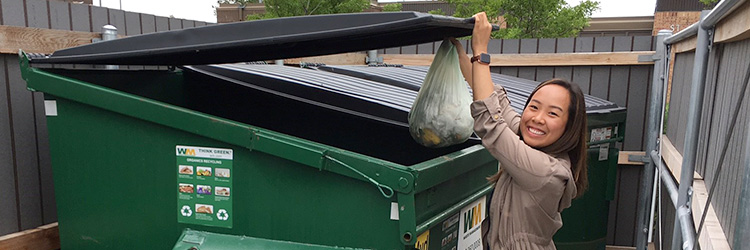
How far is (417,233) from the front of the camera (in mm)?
1838

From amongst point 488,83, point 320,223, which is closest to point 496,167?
point 488,83

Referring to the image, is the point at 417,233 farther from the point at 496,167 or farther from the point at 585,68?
the point at 585,68

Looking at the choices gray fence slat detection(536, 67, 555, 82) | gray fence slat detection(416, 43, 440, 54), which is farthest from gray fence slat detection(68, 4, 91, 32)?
gray fence slat detection(536, 67, 555, 82)

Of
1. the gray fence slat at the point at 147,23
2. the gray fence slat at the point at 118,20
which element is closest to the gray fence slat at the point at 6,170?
the gray fence slat at the point at 118,20

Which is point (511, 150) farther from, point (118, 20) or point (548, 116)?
point (118, 20)

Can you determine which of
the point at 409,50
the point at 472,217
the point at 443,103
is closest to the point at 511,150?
the point at 443,103

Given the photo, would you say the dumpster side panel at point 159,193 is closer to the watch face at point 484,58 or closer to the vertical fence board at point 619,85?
the watch face at point 484,58

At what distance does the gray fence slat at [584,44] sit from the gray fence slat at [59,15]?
514 centimetres

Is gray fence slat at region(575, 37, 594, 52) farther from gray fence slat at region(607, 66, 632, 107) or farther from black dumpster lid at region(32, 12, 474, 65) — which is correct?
black dumpster lid at region(32, 12, 474, 65)

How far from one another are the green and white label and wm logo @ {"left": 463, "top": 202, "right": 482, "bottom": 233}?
1056 mm

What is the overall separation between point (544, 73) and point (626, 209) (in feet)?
5.54

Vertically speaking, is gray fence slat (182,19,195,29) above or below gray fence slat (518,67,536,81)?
above

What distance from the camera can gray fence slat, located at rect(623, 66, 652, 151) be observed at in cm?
519

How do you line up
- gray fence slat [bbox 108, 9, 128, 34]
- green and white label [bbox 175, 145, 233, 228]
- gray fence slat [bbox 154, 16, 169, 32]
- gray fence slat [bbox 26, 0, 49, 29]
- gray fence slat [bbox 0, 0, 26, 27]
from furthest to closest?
gray fence slat [bbox 154, 16, 169, 32], gray fence slat [bbox 108, 9, 128, 34], gray fence slat [bbox 26, 0, 49, 29], gray fence slat [bbox 0, 0, 26, 27], green and white label [bbox 175, 145, 233, 228]
